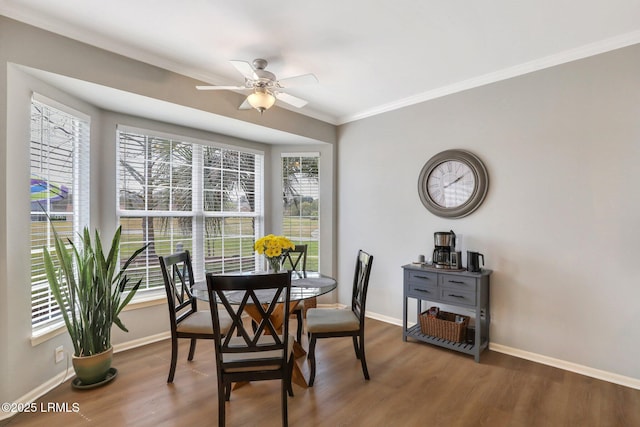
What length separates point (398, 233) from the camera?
381cm

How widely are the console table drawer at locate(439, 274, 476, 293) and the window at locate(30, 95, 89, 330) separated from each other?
337 centimetres

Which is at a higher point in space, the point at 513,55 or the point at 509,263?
the point at 513,55

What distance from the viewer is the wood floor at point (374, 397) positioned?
2.04 meters

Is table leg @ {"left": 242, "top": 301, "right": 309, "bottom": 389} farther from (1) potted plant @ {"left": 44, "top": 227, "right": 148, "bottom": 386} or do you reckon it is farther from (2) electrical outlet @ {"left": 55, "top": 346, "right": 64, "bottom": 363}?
(2) electrical outlet @ {"left": 55, "top": 346, "right": 64, "bottom": 363}

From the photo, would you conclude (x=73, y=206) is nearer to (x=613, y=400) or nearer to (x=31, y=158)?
(x=31, y=158)

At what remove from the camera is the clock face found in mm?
3230

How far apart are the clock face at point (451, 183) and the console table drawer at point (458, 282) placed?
2.57ft

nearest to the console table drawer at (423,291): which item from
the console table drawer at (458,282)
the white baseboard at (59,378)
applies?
the console table drawer at (458,282)

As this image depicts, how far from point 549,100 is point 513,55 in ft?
1.71

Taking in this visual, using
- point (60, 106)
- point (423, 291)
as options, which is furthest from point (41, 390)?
point (423, 291)

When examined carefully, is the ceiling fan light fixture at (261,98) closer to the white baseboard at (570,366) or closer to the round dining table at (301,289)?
the round dining table at (301,289)

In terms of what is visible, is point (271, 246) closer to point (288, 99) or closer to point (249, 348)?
point (249, 348)

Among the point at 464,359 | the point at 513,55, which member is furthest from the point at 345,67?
the point at 464,359

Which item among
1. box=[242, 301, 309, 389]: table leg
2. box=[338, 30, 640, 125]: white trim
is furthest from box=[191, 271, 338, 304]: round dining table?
box=[338, 30, 640, 125]: white trim
